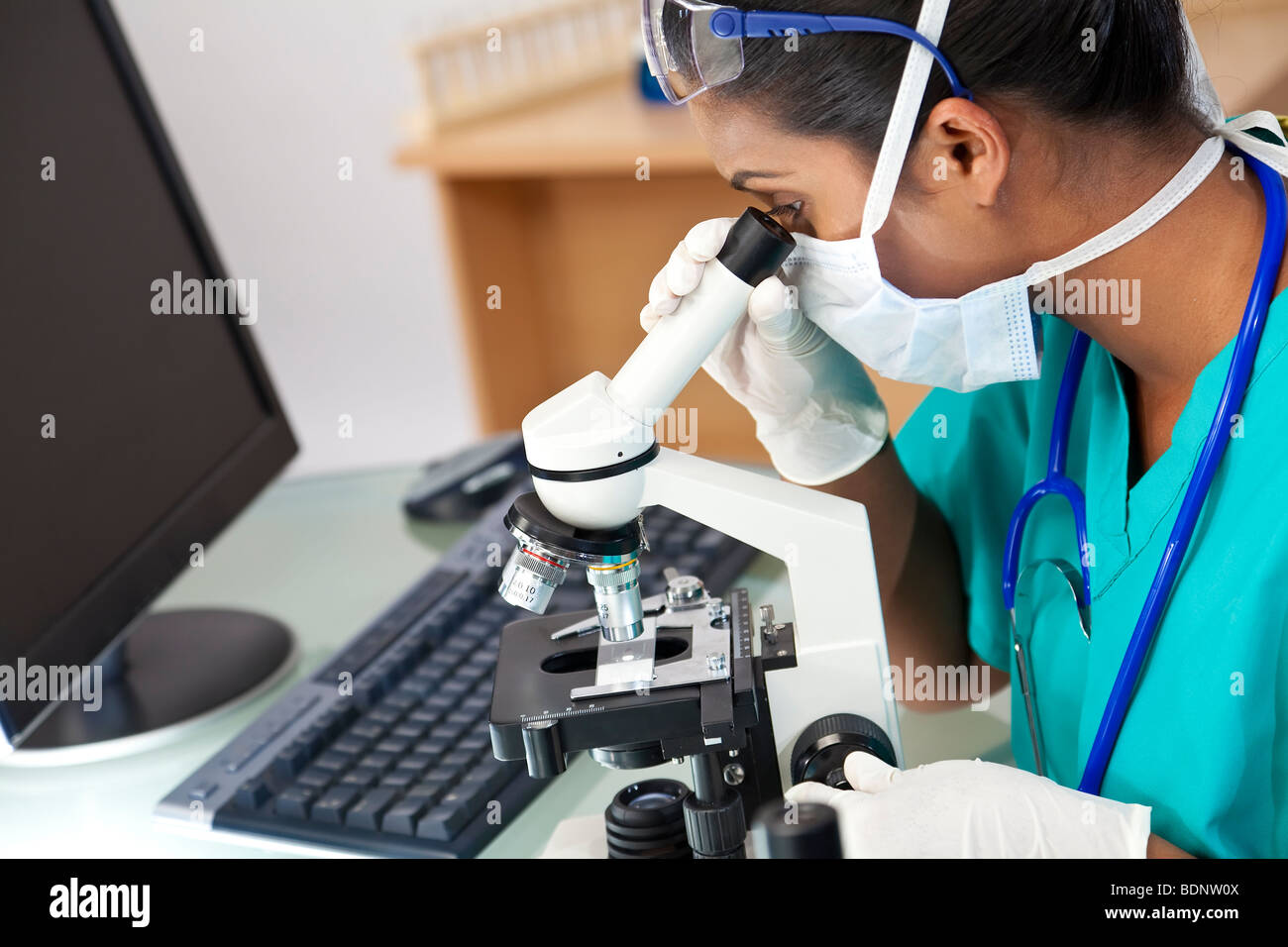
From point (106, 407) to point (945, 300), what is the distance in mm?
748

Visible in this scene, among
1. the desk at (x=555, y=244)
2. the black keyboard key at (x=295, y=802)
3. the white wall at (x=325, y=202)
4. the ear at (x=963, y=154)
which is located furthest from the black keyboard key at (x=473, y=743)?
the white wall at (x=325, y=202)

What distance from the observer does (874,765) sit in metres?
0.80

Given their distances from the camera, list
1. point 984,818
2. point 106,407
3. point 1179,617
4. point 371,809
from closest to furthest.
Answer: point 984,818
point 1179,617
point 371,809
point 106,407

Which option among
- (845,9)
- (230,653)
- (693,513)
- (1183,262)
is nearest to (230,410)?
(230,653)

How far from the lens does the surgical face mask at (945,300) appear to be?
0.92 meters

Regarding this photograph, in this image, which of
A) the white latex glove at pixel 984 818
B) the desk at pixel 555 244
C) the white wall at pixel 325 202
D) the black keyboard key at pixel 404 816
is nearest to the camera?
the white latex glove at pixel 984 818

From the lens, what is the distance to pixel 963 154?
873mm

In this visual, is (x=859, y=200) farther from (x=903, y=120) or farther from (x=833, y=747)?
(x=833, y=747)

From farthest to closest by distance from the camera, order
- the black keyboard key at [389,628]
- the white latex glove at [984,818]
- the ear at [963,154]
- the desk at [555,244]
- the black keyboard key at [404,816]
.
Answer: the desk at [555,244]
the black keyboard key at [389,628]
the black keyboard key at [404,816]
the ear at [963,154]
the white latex glove at [984,818]

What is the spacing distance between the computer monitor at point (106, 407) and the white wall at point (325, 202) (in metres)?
2.13

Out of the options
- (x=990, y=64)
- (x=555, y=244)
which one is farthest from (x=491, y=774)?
(x=555, y=244)

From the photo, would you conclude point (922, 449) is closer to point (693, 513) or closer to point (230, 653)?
point (693, 513)

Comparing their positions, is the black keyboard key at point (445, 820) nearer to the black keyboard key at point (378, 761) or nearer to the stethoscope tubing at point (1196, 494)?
the black keyboard key at point (378, 761)

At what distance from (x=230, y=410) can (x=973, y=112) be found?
0.85m
